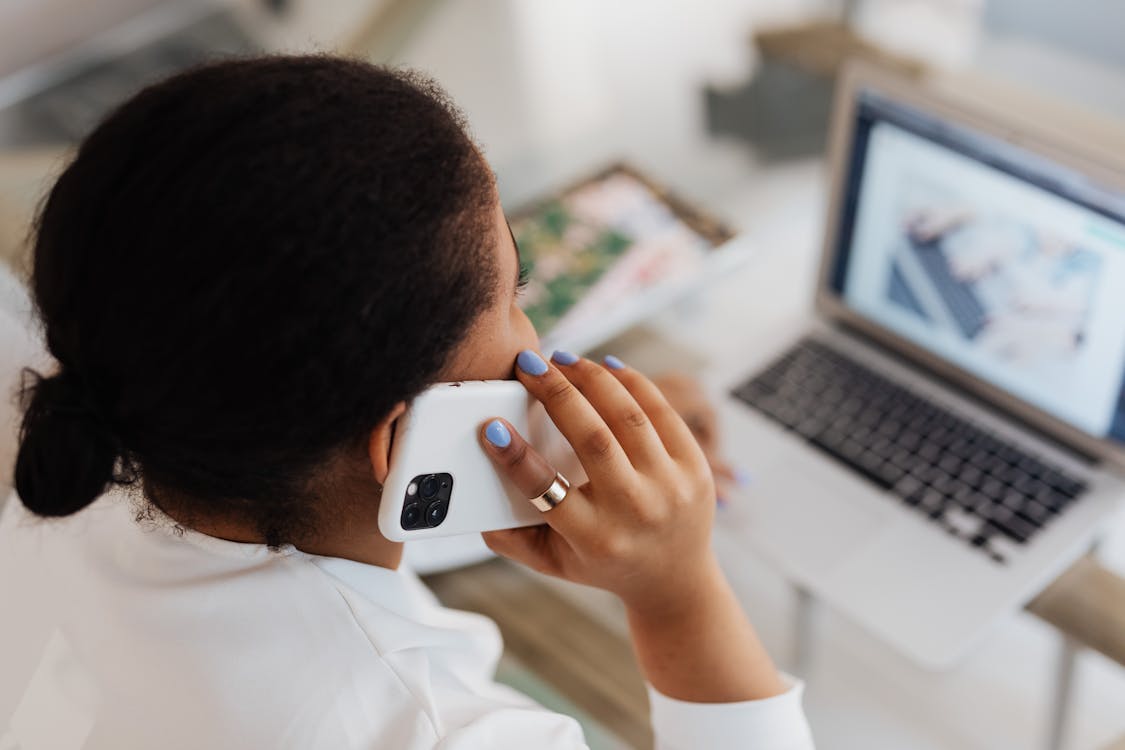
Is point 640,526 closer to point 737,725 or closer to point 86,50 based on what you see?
point 737,725

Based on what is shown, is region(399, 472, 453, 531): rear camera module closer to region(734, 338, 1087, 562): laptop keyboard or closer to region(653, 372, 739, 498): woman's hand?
region(653, 372, 739, 498): woman's hand

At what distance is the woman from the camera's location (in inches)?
21.4

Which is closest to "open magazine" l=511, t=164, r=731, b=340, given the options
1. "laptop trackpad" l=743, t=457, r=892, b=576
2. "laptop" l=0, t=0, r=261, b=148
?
"laptop trackpad" l=743, t=457, r=892, b=576

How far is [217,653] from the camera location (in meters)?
0.64

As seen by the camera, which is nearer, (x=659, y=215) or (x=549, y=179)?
(x=659, y=215)

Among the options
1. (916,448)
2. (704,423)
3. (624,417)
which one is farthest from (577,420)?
(916,448)

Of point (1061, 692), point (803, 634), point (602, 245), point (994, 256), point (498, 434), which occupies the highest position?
point (498, 434)

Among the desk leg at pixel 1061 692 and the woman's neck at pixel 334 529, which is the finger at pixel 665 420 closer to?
the woman's neck at pixel 334 529

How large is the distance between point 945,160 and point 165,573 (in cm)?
79

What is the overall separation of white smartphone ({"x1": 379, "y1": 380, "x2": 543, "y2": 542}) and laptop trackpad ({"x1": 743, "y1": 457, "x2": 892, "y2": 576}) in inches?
14.4

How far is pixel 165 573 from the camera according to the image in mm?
675

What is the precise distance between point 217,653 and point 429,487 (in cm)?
16

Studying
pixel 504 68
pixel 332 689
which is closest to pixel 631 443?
pixel 332 689

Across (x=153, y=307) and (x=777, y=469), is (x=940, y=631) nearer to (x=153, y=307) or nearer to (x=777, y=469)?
(x=777, y=469)
